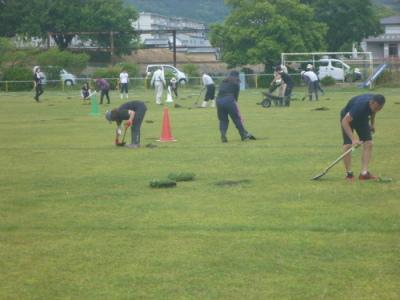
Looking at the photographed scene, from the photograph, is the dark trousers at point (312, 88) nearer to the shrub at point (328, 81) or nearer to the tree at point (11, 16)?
the shrub at point (328, 81)

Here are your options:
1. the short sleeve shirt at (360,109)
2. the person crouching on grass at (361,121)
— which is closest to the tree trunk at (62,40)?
the person crouching on grass at (361,121)

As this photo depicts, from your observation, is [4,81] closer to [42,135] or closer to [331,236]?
[42,135]

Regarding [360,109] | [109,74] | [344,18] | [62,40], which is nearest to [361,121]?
[360,109]

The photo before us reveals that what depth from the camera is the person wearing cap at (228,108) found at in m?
20.6

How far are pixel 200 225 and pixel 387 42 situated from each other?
95.2 meters

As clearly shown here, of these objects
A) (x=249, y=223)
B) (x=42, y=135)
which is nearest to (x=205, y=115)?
(x=42, y=135)

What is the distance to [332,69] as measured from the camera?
63.6 metres

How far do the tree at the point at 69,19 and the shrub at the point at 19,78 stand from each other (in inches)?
826

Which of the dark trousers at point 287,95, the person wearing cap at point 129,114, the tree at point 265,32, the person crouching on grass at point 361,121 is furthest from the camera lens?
the tree at point 265,32

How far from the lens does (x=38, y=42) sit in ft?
325

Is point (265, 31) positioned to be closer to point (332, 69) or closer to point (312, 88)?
point (332, 69)

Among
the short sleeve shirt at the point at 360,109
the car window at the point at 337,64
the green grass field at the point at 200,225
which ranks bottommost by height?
the green grass field at the point at 200,225

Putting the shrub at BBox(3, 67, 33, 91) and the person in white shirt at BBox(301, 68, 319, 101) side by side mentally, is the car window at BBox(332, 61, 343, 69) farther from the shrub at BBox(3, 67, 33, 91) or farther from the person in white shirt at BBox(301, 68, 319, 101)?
the person in white shirt at BBox(301, 68, 319, 101)

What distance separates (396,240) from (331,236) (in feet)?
2.23
